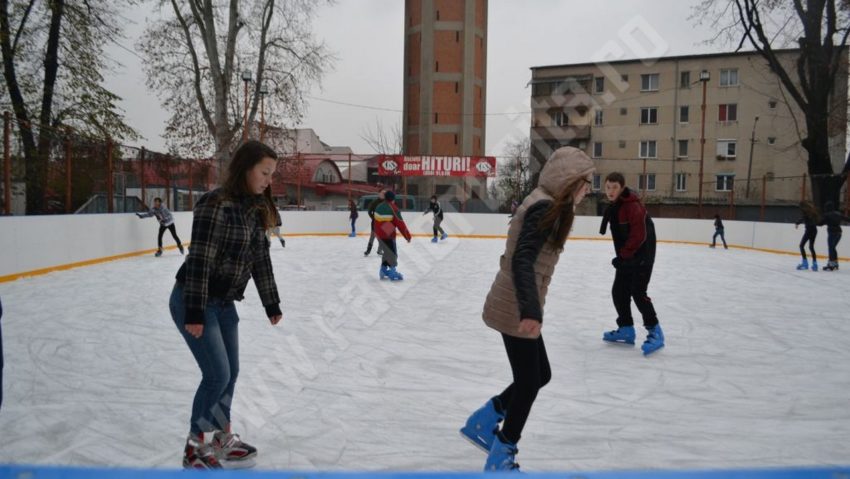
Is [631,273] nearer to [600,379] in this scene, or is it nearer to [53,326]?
[600,379]

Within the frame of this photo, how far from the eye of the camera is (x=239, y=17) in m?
20.2

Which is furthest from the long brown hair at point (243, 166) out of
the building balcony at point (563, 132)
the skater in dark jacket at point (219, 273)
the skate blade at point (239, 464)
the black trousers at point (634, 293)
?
the building balcony at point (563, 132)

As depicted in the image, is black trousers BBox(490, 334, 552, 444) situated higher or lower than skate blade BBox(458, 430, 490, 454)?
higher

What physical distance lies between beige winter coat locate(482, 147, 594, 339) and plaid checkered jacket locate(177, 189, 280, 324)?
3.24 feet

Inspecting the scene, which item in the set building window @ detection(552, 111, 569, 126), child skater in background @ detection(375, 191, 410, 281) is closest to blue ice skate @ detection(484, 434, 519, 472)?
child skater in background @ detection(375, 191, 410, 281)

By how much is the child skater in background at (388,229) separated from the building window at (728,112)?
34.4 m

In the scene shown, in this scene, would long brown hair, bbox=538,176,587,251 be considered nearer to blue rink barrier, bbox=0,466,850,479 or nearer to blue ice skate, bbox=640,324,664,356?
blue rink barrier, bbox=0,466,850,479

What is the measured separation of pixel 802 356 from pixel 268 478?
189 inches

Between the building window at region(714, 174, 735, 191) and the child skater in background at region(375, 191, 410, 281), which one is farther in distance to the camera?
the building window at region(714, 174, 735, 191)

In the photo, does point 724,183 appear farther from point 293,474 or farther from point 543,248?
point 293,474

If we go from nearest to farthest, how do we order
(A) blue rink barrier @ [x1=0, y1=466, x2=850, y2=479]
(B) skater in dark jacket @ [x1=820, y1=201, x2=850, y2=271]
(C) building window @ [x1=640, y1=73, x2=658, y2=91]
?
(A) blue rink barrier @ [x1=0, y1=466, x2=850, y2=479], (B) skater in dark jacket @ [x1=820, y1=201, x2=850, y2=271], (C) building window @ [x1=640, y1=73, x2=658, y2=91]

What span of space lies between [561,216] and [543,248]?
0.48 ft

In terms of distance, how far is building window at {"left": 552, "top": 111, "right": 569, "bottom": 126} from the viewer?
41.2 meters

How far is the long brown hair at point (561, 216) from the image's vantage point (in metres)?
2.34
